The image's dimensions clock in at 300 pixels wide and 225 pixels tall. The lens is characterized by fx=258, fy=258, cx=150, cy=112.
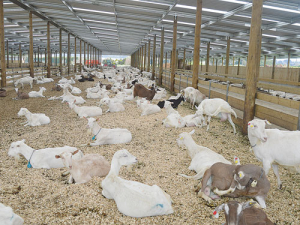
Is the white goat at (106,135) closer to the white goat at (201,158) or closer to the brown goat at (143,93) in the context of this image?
the white goat at (201,158)

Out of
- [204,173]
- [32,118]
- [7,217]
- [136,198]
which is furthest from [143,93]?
[7,217]

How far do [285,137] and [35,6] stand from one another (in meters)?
17.8

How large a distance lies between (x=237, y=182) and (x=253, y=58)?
159 inches

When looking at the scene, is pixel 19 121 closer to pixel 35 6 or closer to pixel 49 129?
pixel 49 129

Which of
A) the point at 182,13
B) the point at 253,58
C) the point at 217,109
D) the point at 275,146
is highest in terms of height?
the point at 182,13

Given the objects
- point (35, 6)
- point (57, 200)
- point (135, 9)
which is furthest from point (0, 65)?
point (57, 200)

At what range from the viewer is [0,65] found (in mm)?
14078

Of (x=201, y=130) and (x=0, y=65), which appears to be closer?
(x=201, y=130)

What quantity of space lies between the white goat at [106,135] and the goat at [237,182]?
8.68 ft

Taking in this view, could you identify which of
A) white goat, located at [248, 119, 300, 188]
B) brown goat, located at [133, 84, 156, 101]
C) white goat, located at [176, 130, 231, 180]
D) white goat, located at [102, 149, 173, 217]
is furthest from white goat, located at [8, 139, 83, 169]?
brown goat, located at [133, 84, 156, 101]

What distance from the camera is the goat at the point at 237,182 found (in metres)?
3.21

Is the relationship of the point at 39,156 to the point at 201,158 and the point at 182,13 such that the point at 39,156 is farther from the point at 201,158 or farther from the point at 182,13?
the point at 182,13

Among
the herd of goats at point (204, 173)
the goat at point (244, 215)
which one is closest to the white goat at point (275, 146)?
the herd of goats at point (204, 173)

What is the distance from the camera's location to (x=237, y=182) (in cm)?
327
